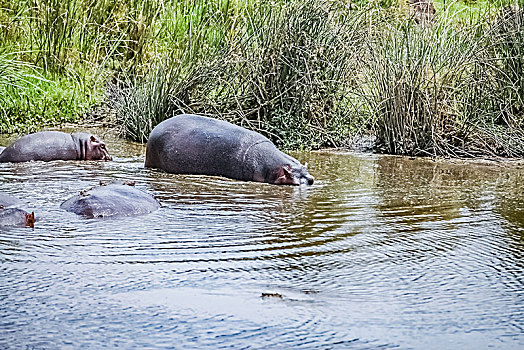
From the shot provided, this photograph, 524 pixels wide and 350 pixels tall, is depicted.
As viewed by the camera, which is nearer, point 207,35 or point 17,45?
point 207,35

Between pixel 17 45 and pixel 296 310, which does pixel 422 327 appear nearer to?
pixel 296 310

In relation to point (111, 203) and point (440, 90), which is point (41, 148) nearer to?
point (111, 203)

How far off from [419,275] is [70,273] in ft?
4.46

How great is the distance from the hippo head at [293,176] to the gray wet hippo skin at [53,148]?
5.98 feet

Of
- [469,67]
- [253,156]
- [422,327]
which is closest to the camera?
[422,327]

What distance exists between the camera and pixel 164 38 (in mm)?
10680

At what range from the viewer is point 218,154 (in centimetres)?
601

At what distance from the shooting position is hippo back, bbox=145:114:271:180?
596 cm

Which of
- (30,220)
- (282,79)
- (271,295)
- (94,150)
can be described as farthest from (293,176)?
(271,295)

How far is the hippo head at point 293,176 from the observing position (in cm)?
562

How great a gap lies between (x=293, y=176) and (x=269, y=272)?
2.52 metres

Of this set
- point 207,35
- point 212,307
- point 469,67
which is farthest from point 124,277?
point 207,35

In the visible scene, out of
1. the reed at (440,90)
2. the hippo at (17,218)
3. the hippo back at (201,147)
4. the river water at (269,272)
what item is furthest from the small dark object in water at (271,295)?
the reed at (440,90)

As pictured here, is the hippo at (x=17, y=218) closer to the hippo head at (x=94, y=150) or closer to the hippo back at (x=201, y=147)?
the hippo back at (x=201, y=147)
